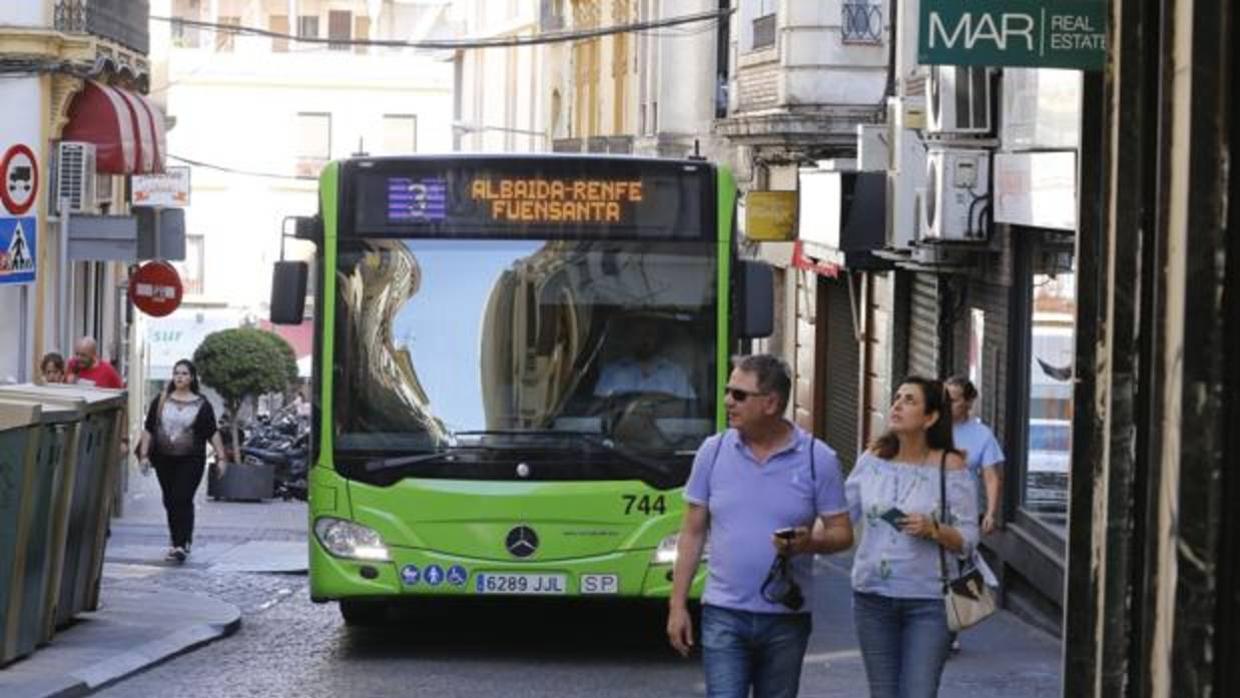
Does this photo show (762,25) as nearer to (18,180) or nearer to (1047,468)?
(1047,468)

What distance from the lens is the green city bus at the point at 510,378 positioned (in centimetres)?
1430

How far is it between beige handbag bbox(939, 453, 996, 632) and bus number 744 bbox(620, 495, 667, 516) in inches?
179

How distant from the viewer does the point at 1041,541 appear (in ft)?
58.3

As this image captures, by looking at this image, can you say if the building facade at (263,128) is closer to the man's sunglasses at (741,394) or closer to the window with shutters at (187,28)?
the window with shutters at (187,28)

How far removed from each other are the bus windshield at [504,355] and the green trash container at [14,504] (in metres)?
1.79

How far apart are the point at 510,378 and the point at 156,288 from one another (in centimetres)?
1433

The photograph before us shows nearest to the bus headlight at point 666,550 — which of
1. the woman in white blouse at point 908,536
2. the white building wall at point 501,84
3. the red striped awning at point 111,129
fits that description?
the woman in white blouse at point 908,536

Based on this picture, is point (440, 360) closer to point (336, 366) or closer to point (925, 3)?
point (336, 366)

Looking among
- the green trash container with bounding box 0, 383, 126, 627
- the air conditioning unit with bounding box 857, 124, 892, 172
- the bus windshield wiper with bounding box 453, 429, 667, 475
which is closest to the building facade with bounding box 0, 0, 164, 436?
the air conditioning unit with bounding box 857, 124, 892, 172

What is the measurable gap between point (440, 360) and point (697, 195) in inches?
66.2

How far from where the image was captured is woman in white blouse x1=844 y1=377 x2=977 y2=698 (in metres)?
9.55

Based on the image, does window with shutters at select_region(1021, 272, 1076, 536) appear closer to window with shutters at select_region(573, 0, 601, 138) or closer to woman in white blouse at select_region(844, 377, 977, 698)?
woman in white blouse at select_region(844, 377, 977, 698)

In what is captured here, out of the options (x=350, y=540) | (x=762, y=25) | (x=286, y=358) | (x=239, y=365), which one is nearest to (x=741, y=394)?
(x=350, y=540)

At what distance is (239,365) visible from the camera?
49906mm
